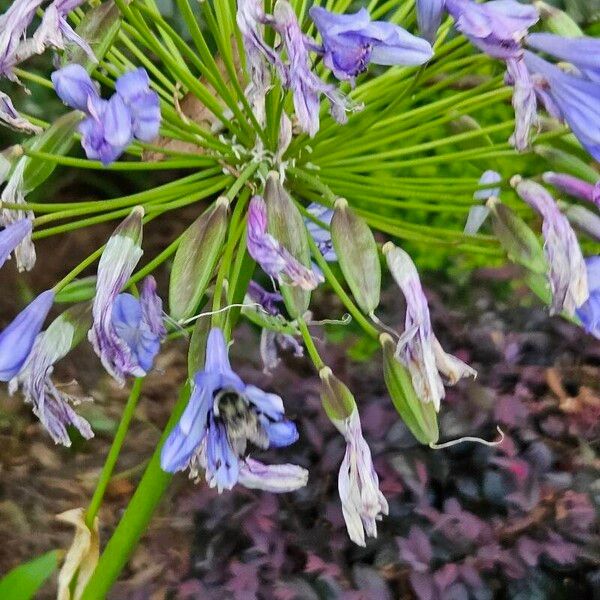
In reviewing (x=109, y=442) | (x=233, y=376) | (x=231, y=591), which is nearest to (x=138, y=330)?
(x=233, y=376)

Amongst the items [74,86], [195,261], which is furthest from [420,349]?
[74,86]

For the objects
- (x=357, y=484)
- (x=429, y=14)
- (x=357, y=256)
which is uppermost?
(x=429, y=14)

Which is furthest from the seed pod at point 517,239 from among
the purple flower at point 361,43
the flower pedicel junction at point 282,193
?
the purple flower at point 361,43

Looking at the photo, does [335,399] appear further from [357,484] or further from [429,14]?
[429,14]

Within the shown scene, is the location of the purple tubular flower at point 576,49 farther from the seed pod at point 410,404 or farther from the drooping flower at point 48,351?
the drooping flower at point 48,351

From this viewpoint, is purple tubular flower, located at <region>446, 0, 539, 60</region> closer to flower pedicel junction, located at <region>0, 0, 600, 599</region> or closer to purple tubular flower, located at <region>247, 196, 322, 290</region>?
flower pedicel junction, located at <region>0, 0, 600, 599</region>
